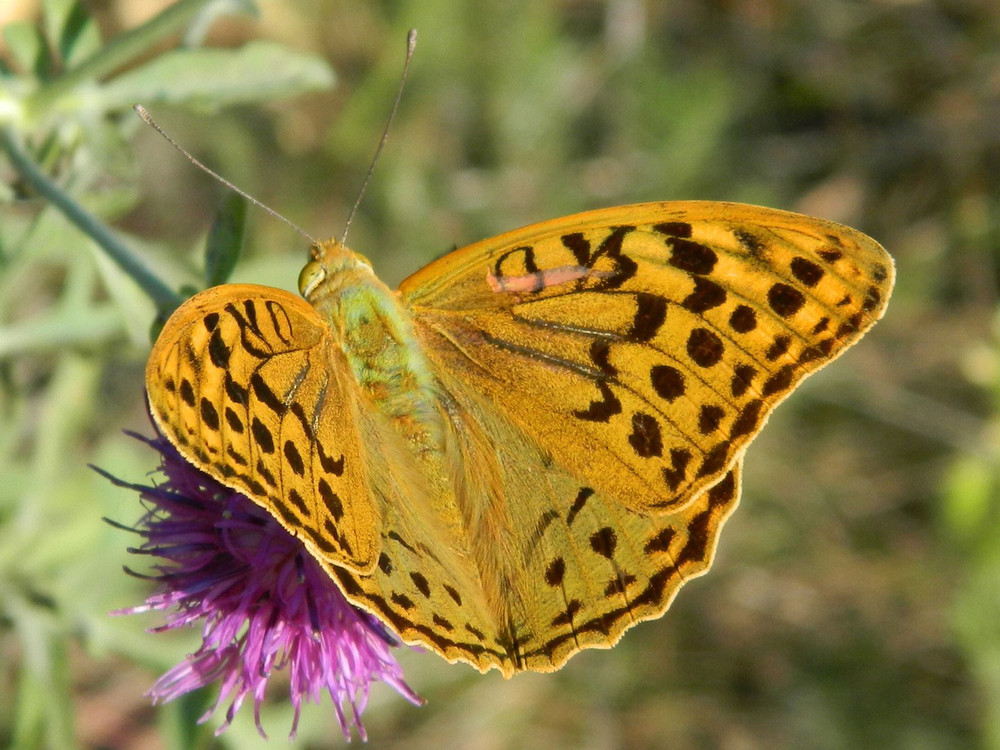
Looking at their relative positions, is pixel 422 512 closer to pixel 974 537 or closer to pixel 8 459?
pixel 8 459

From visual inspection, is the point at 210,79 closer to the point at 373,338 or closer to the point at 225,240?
the point at 225,240

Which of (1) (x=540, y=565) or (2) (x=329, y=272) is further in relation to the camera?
(2) (x=329, y=272)

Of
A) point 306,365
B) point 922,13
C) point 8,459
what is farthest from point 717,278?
point 922,13

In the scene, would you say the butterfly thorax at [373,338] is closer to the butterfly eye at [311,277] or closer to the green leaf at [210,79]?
the butterfly eye at [311,277]

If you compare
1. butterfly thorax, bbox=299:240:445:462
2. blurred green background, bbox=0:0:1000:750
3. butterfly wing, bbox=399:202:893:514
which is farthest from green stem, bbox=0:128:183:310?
blurred green background, bbox=0:0:1000:750

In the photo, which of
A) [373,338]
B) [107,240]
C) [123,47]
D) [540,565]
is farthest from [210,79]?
[540,565]

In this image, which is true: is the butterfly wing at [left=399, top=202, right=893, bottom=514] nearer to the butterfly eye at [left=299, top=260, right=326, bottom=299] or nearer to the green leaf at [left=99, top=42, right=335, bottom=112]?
the butterfly eye at [left=299, top=260, right=326, bottom=299]

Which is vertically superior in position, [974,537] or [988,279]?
[988,279]
